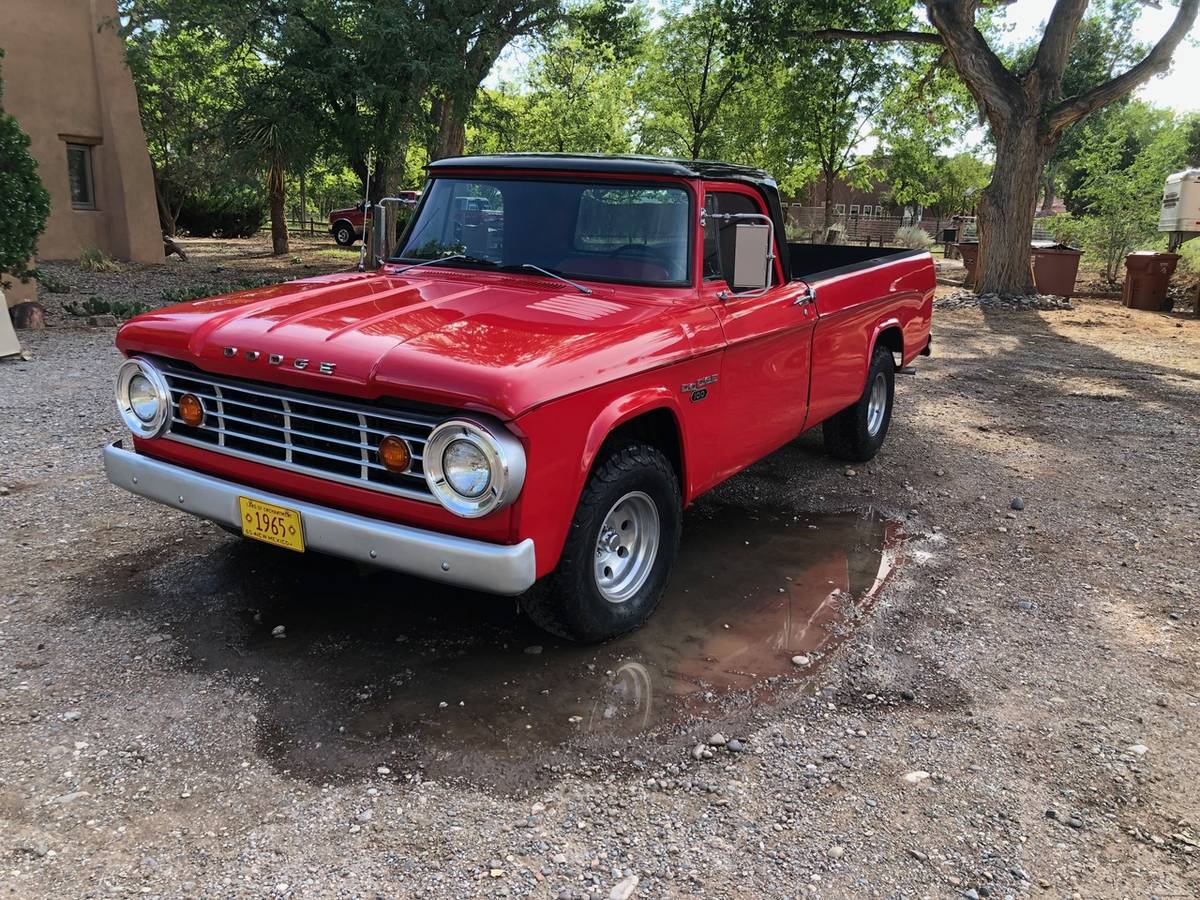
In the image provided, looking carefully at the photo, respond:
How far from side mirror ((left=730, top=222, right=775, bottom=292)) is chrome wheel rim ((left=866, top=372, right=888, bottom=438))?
2.73m

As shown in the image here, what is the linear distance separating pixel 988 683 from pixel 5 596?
4.19 metres

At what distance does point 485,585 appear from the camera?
3.04 meters

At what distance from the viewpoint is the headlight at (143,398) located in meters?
3.73

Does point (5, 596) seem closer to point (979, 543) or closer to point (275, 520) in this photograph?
point (275, 520)

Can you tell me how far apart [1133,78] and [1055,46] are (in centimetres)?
130

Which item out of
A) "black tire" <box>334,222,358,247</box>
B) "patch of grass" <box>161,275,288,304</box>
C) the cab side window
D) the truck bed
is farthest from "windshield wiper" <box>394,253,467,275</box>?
"black tire" <box>334,222,358,247</box>

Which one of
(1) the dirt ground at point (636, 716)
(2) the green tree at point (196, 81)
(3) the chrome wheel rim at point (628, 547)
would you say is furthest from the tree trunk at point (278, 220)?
(3) the chrome wheel rim at point (628, 547)

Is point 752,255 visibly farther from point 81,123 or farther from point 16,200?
point 81,123

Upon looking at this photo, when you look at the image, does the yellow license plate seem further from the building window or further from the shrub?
the shrub

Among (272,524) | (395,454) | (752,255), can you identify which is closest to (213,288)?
(272,524)

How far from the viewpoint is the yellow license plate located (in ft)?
10.9

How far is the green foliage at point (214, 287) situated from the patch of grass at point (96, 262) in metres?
2.26

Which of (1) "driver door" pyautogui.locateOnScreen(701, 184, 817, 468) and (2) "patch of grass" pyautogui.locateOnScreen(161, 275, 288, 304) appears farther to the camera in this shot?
(2) "patch of grass" pyautogui.locateOnScreen(161, 275, 288, 304)

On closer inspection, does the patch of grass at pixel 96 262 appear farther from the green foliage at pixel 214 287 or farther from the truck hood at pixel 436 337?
the truck hood at pixel 436 337
